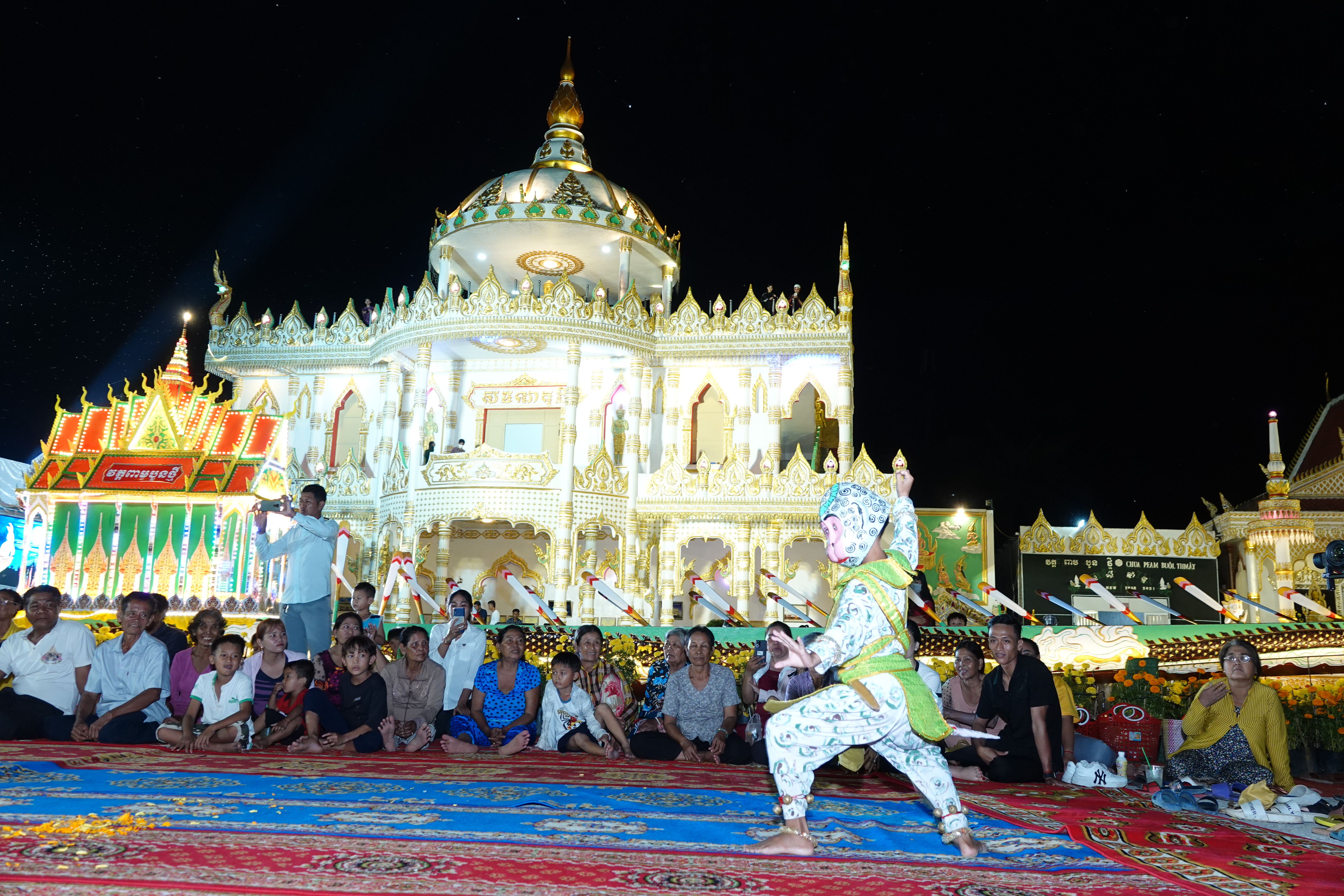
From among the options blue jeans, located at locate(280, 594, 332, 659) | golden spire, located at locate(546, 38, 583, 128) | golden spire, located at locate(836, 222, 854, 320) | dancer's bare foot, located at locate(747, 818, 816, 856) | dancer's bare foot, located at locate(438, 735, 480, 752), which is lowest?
dancer's bare foot, located at locate(438, 735, 480, 752)

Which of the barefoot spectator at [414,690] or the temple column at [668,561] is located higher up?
the temple column at [668,561]

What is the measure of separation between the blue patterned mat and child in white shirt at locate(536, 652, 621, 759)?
5.71ft

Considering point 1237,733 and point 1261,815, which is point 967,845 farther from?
point 1237,733

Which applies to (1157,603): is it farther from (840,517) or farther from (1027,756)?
(840,517)

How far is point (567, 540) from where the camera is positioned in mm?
17797

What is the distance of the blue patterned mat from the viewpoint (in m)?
3.97

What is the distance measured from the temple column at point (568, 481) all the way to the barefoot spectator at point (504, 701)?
9.53 metres

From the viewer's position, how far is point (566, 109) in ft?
77.5

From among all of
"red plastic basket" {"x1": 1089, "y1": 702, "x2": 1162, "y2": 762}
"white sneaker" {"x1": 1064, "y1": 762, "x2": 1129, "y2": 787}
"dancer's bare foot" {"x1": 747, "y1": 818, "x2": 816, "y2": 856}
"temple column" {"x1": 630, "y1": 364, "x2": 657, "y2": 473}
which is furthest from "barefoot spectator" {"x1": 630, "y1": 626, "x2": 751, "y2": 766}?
"temple column" {"x1": 630, "y1": 364, "x2": 657, "y2": 473}

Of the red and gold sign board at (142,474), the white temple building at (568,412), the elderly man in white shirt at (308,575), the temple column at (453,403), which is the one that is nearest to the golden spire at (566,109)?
the white temple building at (568,412)

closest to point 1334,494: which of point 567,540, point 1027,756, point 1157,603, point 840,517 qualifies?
point 1157,603

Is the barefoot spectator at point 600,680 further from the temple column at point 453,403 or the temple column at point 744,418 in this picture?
the temple column at point 453,403

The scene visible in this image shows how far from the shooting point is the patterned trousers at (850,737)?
13.4 ft

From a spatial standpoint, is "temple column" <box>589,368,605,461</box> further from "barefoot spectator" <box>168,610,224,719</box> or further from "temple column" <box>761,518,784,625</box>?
"barefoot spectator" <box>168,610,224,719</box>
